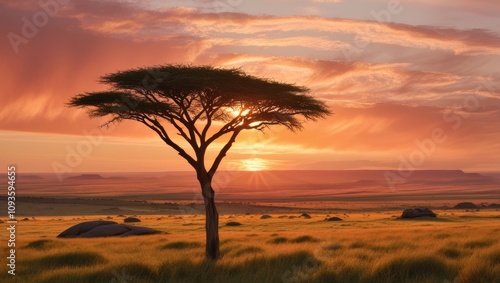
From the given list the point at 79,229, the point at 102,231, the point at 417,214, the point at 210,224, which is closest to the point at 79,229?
the point at 79,229

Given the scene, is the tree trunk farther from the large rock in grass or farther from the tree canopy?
the large rock in grass

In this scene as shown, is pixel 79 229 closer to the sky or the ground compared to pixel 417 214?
closer to the sky

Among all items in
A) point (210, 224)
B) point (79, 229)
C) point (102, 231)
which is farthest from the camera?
point (79, 229)

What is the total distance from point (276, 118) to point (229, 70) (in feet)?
12.4

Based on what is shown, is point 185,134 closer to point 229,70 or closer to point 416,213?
point 229,70

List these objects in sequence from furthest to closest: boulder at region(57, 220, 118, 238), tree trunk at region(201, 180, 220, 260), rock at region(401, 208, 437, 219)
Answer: rock at region(401, 208, 437, 219)
boulder at region(57, 220, 118, 238)
tree trunk at region(201, 180, 220, 260)

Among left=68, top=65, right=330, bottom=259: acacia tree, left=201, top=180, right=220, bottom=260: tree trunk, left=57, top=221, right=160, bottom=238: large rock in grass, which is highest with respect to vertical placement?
left=68, top=65, right=330, bottom=259: acacia tree

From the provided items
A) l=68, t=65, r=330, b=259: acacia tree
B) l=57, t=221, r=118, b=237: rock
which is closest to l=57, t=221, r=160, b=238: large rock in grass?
l=57, t=221, r=118, b=237: rock

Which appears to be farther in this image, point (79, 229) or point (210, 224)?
point (79, 229)

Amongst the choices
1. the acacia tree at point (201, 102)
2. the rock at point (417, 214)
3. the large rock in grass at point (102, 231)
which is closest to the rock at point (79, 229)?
the large rock in grass at point (102, 231)

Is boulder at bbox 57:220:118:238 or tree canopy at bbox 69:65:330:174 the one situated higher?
tree canopy at bbox 69:65:330:174

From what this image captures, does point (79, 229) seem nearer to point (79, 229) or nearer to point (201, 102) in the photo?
point (79, 229)

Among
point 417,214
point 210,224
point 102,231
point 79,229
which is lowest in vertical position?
point 417,214

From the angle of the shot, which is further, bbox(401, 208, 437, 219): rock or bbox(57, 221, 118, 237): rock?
bbox(401, 208, 437, 219): rock
